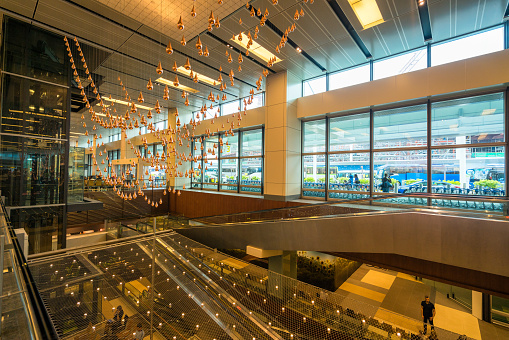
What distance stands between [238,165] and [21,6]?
31.9 ft

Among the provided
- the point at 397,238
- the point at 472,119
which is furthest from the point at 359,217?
the point at 472,119

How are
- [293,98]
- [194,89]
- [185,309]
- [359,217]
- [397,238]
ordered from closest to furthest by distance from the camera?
[185,309] → [397,238] → [359,217] → [293,98] → [194,89]

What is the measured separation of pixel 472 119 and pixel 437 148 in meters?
1.21

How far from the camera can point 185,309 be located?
303 centimetres

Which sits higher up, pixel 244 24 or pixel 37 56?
pixel 244 24

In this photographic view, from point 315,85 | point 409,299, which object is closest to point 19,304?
point 409,299

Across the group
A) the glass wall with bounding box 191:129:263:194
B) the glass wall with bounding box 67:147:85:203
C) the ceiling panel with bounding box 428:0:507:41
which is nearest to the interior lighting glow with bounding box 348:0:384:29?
the ceiling panel with bounding box 428:0:507:41

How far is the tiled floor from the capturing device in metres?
6.69

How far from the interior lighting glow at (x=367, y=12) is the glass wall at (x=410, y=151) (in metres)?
3.14

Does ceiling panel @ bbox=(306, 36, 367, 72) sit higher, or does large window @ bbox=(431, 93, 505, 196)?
ceiling panel @ bbox=(306, 36, 367, 72)

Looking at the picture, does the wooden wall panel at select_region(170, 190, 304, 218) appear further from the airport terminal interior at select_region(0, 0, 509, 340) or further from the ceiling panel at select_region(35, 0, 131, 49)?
the ceiling panel at select_region(35, 0, 131, 49)

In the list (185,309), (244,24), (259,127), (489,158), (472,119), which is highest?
(244,24)

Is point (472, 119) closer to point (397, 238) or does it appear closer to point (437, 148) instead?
point (437, 148)

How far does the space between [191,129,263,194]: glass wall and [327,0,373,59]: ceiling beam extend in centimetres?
580
